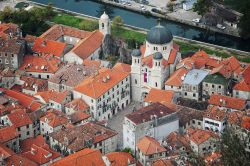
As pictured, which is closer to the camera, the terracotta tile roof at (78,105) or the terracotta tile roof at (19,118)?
the terracotta tile roof at (19,118)

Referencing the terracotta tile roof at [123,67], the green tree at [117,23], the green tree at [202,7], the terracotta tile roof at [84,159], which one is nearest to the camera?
the terracotta tile roof at [84,159]

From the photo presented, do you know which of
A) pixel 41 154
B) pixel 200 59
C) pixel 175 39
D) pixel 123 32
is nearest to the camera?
pixel 41 154

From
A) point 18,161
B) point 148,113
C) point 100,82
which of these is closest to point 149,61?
point 100,82

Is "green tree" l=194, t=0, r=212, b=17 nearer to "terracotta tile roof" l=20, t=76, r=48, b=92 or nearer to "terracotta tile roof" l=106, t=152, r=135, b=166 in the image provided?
"terracotta tile roof" l=20, t=76, r=48, b=92

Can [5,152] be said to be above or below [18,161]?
above

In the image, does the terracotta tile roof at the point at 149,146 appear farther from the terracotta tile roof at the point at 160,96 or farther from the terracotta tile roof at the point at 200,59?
the terracotta tile roof at the point at 200,59

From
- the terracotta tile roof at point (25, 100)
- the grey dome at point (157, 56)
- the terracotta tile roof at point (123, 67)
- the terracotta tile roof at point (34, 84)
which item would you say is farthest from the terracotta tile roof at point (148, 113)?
the terracotta tile roof at point (34, 84)

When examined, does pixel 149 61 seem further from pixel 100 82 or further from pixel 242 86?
pixel 242 86
